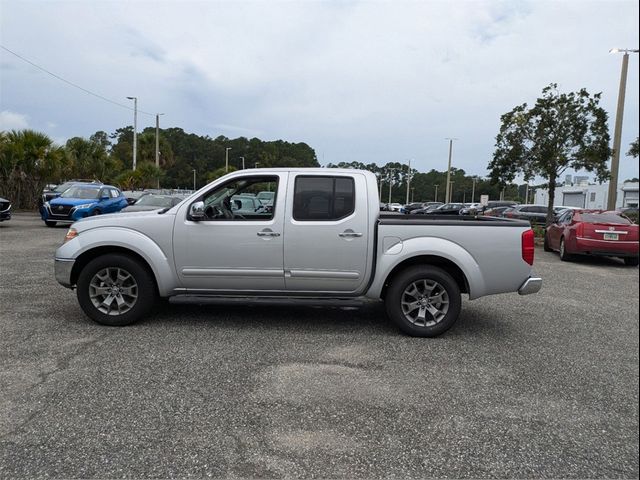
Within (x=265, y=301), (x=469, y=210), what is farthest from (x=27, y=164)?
(x=469, y=210)

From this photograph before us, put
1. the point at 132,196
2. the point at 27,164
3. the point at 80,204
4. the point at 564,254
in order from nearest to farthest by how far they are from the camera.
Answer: the point at 564,254
the point at 80,204
the point at 27,164
the point at 132,196

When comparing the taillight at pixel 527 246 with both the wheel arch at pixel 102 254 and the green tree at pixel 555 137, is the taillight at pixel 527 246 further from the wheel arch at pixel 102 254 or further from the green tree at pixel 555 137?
the green tree at pixel 555 137

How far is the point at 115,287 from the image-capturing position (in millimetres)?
5504

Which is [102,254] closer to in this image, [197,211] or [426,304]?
[197,211]

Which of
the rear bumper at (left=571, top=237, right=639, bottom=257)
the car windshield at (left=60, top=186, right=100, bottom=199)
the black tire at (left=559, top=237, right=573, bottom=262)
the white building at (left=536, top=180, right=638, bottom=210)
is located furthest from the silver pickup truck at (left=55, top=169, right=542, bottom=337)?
the white building at (left=536, top=180, right=638, bottom=210)

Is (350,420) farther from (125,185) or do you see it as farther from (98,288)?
(125,185)

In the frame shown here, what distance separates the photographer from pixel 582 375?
4.33 m

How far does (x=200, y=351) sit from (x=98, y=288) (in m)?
1.62

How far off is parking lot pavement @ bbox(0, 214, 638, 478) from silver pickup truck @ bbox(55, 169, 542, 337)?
1.39ft

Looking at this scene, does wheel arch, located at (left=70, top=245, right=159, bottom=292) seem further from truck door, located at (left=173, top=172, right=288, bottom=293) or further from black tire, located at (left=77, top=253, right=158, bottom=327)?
truck door, located at (left=173, top=172, right=288, bottom=293)

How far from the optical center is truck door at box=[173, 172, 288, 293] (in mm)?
5363

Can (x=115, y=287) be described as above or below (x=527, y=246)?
below

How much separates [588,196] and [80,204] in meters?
63.9

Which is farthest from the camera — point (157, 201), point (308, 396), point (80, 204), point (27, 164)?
point (27, 164)
